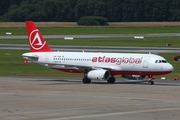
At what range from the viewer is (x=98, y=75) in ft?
198

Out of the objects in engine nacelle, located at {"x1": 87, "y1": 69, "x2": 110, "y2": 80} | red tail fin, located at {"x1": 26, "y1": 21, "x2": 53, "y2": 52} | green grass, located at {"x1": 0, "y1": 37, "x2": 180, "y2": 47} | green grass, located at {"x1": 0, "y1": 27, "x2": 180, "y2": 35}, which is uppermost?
green grass, located at {"x1": 0, "y1": 27, "x2": 180, "y2": 35}

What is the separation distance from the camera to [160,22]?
19838 cm

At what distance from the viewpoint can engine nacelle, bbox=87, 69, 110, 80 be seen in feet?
198

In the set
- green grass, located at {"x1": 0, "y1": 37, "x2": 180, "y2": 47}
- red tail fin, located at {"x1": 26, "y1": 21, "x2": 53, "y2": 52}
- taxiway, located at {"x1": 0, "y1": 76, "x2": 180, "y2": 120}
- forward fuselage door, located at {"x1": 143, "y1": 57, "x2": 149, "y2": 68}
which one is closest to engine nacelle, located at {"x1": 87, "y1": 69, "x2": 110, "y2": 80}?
taxiway, located at {"x1": 0, "y1": 76, "x2": 180, "y2": 120}

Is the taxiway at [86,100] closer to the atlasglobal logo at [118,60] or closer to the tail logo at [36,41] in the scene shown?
the atlasglobal logo at [118,60]

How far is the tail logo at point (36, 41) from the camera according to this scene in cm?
6706

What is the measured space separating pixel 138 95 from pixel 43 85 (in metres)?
12.6

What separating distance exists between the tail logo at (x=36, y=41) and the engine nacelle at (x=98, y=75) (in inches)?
327

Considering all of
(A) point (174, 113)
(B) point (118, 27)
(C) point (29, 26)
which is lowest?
(A) point (174, 113)

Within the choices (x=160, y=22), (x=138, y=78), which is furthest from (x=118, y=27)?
(x=138, y=78)

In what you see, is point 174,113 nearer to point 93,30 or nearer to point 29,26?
point 29,26

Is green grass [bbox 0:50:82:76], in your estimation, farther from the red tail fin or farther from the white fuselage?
the white fuselage

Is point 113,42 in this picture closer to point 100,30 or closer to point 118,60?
point 100,30

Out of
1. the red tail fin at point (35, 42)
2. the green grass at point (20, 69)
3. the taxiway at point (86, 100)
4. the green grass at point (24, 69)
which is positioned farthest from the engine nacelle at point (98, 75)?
the green grass at point (20, 69)
